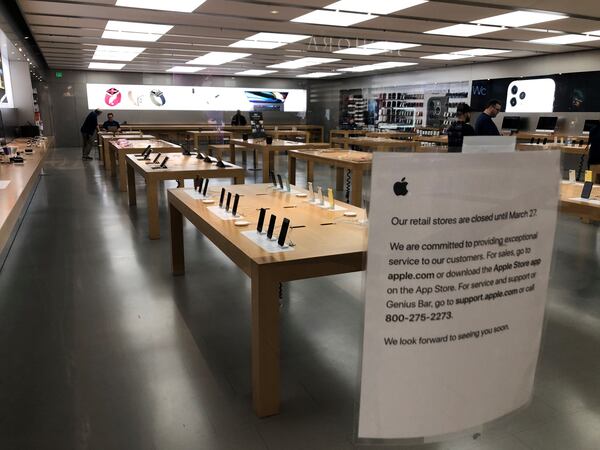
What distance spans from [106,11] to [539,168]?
316 inches

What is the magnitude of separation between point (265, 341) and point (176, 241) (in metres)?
2.13

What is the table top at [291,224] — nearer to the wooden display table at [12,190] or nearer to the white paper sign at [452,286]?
the white paper sign at [452,286]

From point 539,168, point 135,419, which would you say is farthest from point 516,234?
point 135,419

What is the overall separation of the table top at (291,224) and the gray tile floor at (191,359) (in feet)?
1.32

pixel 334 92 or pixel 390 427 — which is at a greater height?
pixel 334 92

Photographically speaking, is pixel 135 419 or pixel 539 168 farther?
pixel 135 419

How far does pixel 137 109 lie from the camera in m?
18.9

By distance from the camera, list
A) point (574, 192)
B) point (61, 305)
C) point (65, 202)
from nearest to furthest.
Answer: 1. point (61, 305)
2. point (574, 192)
3. point (65, 202)

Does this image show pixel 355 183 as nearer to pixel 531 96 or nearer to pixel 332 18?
pixel 332 18

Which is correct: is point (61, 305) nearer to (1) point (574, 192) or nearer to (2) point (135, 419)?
(2) point (135, 419)

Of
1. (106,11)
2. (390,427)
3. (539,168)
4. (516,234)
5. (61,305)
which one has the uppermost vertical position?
(106,11)

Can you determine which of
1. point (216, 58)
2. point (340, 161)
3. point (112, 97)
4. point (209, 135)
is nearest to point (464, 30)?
point (340, 161)

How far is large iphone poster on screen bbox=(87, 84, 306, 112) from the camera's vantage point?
730 inches

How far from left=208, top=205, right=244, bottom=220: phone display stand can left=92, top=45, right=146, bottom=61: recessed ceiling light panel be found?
9.89 m
